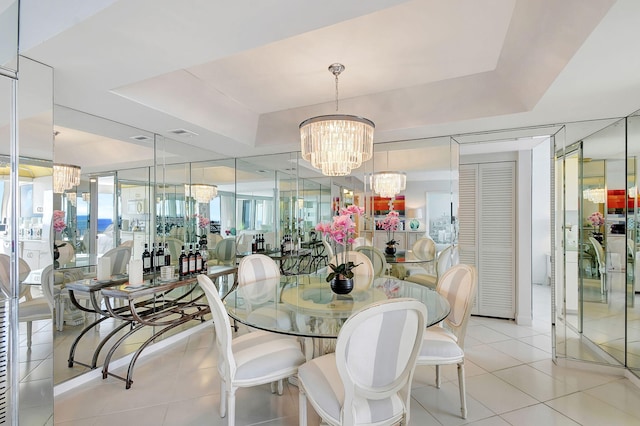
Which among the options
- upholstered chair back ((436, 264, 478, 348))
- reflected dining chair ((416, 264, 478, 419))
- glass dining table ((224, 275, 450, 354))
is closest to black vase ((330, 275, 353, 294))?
glass dining table ((224, 275, 450, 354))

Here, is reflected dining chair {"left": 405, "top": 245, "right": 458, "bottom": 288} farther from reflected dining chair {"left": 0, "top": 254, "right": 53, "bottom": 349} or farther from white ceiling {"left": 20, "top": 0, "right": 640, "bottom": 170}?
reflected dining chair {"left": 0, "top": 254, "right": 53, "bottom": 349}

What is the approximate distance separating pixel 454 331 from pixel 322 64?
7.65 feet

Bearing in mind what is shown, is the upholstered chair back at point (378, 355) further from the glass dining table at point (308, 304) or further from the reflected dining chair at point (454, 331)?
the reflected dining chair at point (454, 331)

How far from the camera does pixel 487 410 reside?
228 centimetres

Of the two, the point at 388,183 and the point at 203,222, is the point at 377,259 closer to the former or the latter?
the point at 388,183

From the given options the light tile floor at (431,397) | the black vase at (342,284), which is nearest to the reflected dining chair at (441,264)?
the light tile floor at (431,397)

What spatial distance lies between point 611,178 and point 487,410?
94.2 inches

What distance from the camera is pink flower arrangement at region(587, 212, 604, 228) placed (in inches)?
120

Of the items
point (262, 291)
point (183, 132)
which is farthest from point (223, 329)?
Result: point (183, 132)

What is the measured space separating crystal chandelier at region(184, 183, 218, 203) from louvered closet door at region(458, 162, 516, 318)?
3491mm

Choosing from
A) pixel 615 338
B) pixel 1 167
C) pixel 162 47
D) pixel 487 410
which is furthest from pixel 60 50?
pixel 615 338

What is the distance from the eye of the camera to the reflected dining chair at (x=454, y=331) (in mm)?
2150

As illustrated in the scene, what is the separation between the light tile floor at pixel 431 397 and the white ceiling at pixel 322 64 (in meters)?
1.95

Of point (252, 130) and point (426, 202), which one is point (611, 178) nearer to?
point (426, 202)
